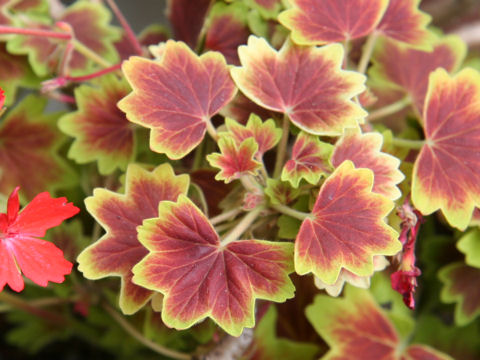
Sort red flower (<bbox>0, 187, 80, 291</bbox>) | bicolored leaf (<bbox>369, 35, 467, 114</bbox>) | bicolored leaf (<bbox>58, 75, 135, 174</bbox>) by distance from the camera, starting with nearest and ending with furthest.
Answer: red flower (<bbox>0, 187, 80, 291</bbox>), bicolored leaf (<bbox>58, 75, 135, 174</bbox>), bicolored leaf (<bbox>369, 35, 467, 114</bbox>)

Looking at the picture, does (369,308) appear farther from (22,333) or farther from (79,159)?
(22,333)

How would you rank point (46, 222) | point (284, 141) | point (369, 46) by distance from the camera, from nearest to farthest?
point (46, 222)
point (284, 141)
point (369, 46)

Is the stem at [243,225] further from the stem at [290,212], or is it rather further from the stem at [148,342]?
the stem at [148,342]

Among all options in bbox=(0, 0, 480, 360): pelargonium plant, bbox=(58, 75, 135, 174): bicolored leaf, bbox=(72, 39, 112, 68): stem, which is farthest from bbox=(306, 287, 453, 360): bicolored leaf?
bbox=(72, 39, 112, 68): stem

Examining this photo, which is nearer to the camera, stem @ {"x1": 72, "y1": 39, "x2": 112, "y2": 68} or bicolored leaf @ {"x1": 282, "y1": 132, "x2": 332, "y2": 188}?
bicolored leaf @ {"x1": 282, "y1": 132, "x2": 332, "y2": 188}

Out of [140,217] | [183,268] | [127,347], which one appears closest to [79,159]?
[140,217]

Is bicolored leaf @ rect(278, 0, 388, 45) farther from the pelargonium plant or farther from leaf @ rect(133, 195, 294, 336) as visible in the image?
leaf @ rect(133, 195, 294, 336)
